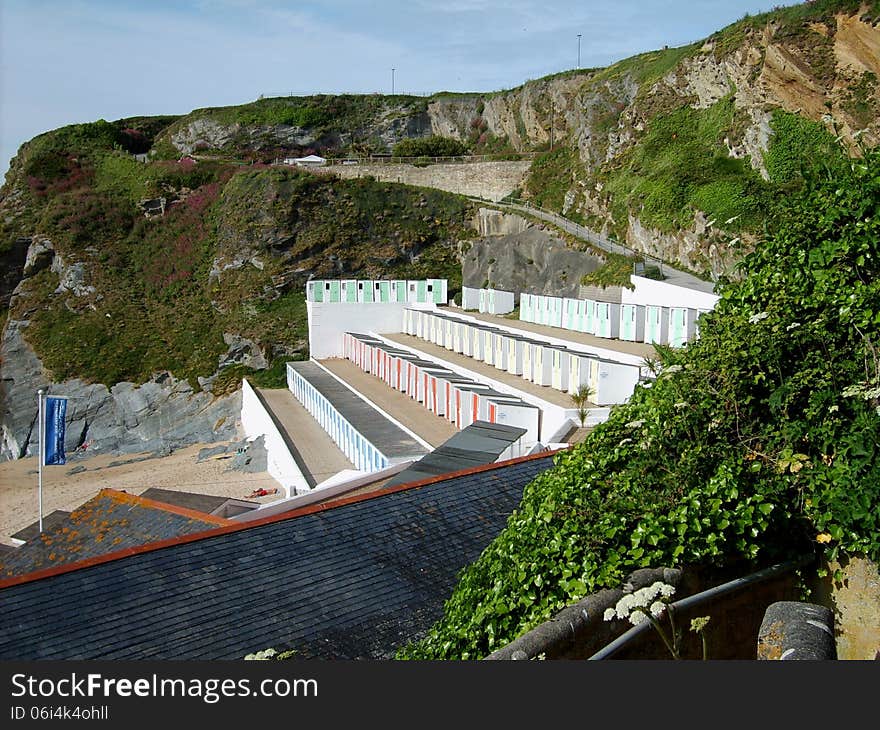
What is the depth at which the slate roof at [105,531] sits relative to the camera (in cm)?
952

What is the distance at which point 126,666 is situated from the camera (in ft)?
13.4

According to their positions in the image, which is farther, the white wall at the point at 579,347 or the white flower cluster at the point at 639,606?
the white wall at the point at 579,347

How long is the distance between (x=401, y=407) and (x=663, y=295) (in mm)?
10134

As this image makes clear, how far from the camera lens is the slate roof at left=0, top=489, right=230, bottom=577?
A: 9.52 m

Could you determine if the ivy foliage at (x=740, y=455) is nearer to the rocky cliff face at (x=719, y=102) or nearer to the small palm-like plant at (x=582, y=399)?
the small palm-like plant at (x=582, y=399)

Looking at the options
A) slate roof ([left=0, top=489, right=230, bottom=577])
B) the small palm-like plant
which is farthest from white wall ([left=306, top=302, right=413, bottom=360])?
slate roof ([left=0, top=489, right=230, bottom=577])

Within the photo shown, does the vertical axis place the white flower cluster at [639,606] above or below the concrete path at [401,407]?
above

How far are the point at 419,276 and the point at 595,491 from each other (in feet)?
127

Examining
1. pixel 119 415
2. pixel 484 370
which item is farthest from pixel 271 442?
pixel 119 415

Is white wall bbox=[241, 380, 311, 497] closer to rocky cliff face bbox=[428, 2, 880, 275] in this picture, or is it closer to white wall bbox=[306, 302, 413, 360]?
white wall bbox=[306, 302, 413, 360]

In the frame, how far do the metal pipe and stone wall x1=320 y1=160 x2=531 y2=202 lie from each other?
1778 inches

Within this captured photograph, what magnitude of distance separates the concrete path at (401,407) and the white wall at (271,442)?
288 centimetres

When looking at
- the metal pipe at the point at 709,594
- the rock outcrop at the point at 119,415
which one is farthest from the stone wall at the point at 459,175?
the metal pipe at the point at 709,594

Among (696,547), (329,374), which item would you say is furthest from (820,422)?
(329,374)
